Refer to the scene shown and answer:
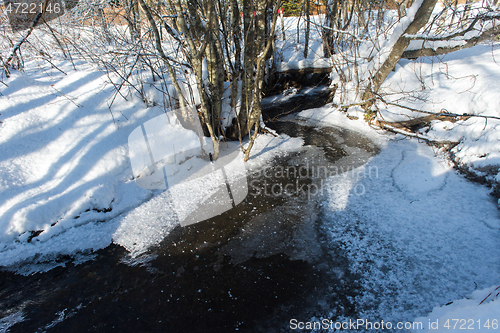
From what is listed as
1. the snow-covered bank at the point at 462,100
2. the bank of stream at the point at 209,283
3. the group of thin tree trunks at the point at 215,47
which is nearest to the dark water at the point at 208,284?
the bank of stream at the point at 209,283

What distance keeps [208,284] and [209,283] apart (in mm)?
17

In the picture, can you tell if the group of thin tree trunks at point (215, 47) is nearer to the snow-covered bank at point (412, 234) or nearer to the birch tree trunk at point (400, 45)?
the birch tree trunk at point (400, 45)

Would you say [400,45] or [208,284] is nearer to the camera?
[208,284]

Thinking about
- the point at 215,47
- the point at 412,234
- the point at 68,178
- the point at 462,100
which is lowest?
the point at 412,234

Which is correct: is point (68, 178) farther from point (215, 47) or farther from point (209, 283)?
point (215, 47)

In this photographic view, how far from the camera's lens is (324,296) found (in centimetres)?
272

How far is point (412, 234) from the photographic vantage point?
334cm

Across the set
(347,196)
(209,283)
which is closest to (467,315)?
(347,196)

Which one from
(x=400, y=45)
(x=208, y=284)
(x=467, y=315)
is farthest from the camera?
(x=400, y=45)

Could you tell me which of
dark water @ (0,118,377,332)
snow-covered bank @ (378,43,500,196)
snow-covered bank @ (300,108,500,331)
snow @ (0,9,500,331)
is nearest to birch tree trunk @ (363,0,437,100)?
snow @ (0,9,500,331)

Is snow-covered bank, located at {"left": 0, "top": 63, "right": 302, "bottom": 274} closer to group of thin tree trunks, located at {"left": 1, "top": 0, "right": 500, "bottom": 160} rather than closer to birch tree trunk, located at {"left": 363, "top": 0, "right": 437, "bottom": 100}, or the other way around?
group of thin tree trunks, located at {"left": 1, "top": 0, "right": 500, "bottom": 160}

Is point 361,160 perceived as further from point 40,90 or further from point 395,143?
Result: point 40,90

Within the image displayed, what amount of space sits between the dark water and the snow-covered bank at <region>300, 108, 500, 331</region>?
28 centimetres

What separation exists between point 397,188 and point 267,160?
2.54 m
